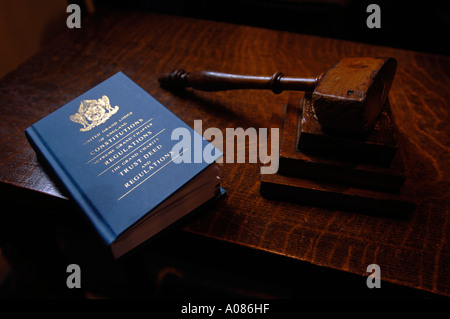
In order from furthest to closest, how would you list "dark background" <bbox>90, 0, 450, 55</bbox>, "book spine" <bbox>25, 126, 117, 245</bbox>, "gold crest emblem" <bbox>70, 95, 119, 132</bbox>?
"dark background" <bbox>90, 0, 450, 55</bbox> < "gold crest emblem" <bbox>70, 95, 119, 132</bbox> < "book spine" <bbox>25, 126, 117, 245</bbox>

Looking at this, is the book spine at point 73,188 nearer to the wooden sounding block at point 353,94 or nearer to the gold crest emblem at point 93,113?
the gold crest emblem at point 93,113

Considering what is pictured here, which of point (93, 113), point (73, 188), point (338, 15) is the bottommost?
point (73, 188)

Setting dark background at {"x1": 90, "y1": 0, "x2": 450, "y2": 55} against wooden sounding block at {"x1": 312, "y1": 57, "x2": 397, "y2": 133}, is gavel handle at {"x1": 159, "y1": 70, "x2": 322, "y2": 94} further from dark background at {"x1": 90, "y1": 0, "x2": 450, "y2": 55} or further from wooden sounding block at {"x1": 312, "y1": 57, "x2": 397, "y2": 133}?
dark background at {"x1": 90, "y1": 0, "x2": 450, "y2": 55}

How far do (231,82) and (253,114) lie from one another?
11 centimetres

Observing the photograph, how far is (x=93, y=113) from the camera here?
2.24 feet

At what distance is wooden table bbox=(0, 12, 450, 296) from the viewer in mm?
619

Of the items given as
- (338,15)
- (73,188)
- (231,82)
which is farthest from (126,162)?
(338,15)

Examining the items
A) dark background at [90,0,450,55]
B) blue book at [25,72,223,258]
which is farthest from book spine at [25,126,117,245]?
dark background at [90,0,450,55]

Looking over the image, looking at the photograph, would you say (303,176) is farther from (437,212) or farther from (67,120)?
(67,120)

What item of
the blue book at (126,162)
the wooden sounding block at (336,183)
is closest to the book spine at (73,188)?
the blue book at (126,162)

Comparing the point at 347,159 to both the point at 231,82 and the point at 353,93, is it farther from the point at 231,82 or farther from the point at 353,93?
the point at 231,82

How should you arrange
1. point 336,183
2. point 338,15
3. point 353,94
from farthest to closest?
point 338,15, point 336,183, point 353,94

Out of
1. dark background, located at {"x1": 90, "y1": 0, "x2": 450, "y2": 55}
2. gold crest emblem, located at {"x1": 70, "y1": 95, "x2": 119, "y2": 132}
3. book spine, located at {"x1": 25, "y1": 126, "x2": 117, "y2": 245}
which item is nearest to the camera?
book spine, located at {"x1": 25, "y1": 126, "x2": 117, "y2": 245}
